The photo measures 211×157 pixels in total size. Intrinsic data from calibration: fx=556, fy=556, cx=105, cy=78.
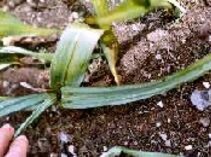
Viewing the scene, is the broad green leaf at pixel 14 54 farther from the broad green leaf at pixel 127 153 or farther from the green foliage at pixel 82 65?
the broad green leaf at pixel 127 153

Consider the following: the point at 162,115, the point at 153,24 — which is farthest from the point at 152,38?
the point at 162,115

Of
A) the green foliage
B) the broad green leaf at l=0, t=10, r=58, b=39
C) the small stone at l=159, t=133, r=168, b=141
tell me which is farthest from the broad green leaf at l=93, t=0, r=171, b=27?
the small stone at l=159, t=133, r=168, b=141

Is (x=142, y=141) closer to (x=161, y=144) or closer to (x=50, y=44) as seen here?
(x=161, y=144)

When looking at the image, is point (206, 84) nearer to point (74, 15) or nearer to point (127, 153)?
point (127, 153)

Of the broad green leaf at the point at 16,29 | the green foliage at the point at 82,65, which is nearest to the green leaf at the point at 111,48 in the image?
the green foliage at the point at 82,65

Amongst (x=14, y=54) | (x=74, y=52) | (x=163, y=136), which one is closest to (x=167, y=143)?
(x=163, y=136)
